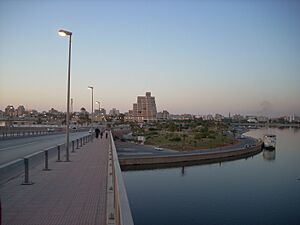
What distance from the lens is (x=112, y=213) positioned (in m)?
6.01

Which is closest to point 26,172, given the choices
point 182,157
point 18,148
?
point 18,148

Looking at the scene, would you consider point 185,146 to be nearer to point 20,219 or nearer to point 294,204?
point 294,204

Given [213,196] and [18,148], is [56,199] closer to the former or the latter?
[18,148]

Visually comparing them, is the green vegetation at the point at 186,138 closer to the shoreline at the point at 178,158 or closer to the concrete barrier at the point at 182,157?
the concrete barrier at the point at 182,157

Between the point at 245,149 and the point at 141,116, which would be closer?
Result: the point at 245,149

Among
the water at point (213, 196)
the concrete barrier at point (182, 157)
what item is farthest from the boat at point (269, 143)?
the water at point (213, 196)

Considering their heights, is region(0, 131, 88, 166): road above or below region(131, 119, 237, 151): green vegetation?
above

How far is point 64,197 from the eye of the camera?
25.5 feet

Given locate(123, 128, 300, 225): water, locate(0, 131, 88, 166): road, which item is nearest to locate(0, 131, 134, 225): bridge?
locate(0, 131, 88, 166): road

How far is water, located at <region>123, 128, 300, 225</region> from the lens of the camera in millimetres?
21625

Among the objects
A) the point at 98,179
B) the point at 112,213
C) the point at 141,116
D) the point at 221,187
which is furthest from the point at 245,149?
the point at 141,116

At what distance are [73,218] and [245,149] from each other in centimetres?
5611

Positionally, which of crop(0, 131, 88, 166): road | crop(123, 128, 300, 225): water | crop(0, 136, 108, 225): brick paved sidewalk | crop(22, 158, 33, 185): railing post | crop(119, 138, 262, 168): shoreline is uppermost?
crop(22, 158, 33, 185): railing post

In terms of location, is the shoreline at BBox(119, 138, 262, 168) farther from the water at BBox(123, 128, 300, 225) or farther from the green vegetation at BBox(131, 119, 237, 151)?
the green vegetation at BBox(131, 119, 237, 151)
